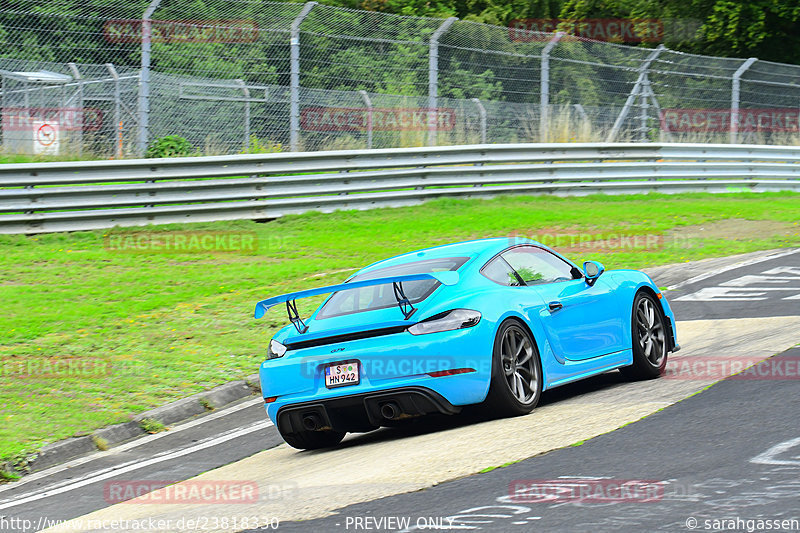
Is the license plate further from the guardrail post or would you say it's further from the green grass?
the guardrail post

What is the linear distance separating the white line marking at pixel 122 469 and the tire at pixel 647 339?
3.07 m

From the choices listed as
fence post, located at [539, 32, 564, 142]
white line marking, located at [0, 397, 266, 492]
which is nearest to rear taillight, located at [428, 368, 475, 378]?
white line marking, located at [0, 397, 266, 492]

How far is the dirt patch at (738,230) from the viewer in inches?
710

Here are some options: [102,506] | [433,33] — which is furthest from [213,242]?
[102,506]

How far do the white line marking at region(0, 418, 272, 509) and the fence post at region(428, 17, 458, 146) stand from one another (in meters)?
12.6

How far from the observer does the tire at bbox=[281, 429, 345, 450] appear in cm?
737

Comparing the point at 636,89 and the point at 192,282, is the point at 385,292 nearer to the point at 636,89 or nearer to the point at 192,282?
the point at 192,282

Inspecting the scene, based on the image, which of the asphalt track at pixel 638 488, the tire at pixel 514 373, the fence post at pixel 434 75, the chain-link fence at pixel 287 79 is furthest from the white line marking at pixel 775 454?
the fence post at pixel 434 75

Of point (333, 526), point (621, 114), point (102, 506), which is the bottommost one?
point (102, 506)

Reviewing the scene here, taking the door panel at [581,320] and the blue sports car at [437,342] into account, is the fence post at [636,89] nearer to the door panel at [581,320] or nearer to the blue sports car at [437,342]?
the door panel at [581,320]

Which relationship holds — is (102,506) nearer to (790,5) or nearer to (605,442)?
(605,442)

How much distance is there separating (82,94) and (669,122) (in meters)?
14.7

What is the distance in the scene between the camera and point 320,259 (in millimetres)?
15219

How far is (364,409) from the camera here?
22.5 feet
